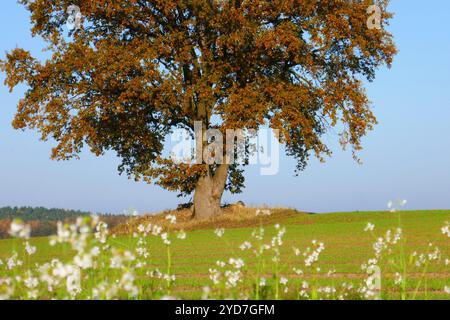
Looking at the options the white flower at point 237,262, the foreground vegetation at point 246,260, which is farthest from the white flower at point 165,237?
the white flower at point 237,262

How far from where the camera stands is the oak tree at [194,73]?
1366 inches

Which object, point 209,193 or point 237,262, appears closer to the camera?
point 237,262

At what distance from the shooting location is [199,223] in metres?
37.4

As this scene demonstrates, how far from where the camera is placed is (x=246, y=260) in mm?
19531

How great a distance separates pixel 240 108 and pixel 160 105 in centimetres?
448

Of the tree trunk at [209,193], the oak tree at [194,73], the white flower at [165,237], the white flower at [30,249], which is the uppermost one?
the oak tree at [194,73]

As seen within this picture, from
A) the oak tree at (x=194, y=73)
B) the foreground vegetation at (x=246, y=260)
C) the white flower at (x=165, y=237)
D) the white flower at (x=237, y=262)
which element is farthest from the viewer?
the oak tree at (x=194, y=73)

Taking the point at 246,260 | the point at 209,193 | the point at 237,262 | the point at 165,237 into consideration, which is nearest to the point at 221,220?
the point at 209,193

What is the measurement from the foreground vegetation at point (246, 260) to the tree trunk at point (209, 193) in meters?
1.19

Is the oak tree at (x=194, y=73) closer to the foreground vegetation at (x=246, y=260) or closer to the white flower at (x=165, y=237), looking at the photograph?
the foreground vegetation at (x=246, y=260)

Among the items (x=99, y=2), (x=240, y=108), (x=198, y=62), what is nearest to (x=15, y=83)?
(x=99, y=2)

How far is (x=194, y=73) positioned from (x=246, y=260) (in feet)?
67.0

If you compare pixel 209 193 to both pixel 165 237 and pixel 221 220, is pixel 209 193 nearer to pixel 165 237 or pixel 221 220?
pixel 221 220
